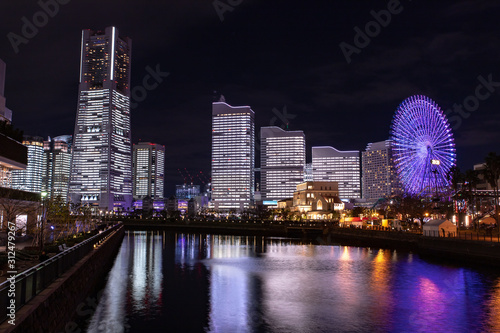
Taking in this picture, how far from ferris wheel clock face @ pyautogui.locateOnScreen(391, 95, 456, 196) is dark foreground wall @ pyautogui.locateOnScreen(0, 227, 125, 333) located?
3092 inches

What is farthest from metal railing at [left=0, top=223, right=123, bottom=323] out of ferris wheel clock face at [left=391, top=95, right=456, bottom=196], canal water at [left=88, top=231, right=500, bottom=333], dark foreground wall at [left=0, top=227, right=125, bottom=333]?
ferris wheel clock face at [left=391, top=95, right=456, bottom=196]

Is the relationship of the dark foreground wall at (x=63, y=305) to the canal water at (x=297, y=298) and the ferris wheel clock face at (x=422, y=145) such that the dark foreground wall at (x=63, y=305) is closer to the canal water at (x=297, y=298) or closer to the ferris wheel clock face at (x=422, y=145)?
the canal water at (x=297, y=298)

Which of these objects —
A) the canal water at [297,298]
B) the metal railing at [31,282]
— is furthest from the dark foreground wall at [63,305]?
the canal water at [297,298]

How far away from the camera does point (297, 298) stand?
3362cm

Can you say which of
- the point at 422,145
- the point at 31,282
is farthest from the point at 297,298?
the point at 422,145

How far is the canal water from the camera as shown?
85.2 feet

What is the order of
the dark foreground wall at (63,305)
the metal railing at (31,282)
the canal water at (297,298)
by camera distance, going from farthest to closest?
the canal water at (297,298) < the dark foreground wall at (63,305) < the metal railing at (31,282)

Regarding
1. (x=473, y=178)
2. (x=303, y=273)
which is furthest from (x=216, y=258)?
(x=473, y=178)

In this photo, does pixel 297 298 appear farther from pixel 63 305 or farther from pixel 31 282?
pixel 31 282

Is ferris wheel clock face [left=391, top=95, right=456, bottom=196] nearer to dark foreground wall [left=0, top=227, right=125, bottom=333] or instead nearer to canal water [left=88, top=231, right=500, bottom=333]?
canal water [left=88, top=231, right=500, bottom=333]

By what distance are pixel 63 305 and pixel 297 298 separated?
18218 millimetres

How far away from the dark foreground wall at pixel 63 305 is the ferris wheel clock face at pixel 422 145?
78.5m

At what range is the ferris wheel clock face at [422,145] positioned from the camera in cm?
9300

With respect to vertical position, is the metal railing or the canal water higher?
the metal railing
